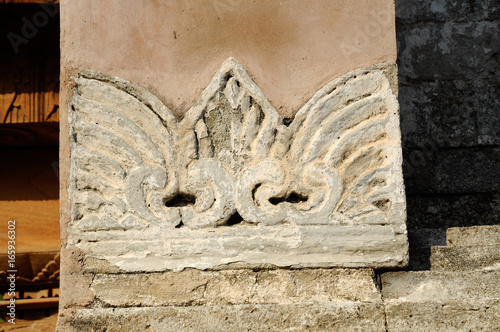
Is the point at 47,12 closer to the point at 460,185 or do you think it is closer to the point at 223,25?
the point at 223,25

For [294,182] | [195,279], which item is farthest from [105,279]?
[294,182]

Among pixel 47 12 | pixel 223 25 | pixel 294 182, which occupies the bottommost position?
pixel 294 182

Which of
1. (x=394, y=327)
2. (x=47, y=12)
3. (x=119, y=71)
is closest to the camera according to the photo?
(x=394, y=327)

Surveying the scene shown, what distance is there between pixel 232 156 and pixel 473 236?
1.10 meters

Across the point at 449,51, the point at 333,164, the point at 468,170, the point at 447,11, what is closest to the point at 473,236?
the point at 333,164

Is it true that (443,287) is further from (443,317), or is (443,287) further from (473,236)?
(473,236)

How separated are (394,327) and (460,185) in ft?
5.48

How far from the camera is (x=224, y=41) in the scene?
2.21 m

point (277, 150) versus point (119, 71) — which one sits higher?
point (119, 71)

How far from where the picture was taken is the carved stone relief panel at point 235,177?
6.65ft

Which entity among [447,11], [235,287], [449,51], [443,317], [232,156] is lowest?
[443,317]

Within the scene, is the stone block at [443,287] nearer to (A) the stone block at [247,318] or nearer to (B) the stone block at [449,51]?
(A) the stone block at [247,318]

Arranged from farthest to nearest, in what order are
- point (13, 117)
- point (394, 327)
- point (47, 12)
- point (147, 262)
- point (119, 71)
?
1. point (13, 117)
2. point (47, 12)
3. point (119, 71)
4. point (147, 262)
5. point (394, 327)

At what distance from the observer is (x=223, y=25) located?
222cm
